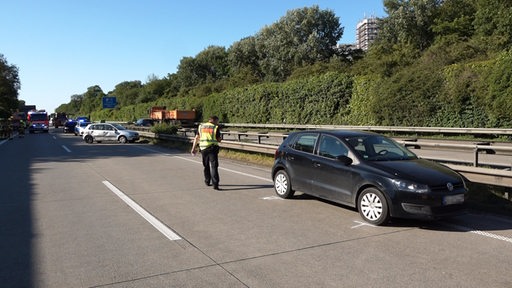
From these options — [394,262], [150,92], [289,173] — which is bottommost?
[394,262]

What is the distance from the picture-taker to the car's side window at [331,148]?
824 cm

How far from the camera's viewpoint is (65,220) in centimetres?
791

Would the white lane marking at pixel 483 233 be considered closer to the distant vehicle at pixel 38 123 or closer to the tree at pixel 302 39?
the distant vehicle at pixel 38 123

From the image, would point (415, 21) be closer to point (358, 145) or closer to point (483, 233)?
point (358, 145)

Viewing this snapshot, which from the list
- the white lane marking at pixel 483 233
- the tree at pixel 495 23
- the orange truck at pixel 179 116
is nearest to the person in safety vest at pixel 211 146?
the white lane marking at pixel 483 233

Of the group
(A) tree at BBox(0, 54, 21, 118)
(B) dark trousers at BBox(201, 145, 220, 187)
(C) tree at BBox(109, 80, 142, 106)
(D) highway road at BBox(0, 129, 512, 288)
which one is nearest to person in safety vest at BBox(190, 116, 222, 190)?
(B) dark trousers at BBox(201, 145, 220, 187)

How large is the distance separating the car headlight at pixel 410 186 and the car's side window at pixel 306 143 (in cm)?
227

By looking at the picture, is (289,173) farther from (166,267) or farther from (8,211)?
(8,211)

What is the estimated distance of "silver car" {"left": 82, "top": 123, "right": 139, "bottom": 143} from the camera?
3219 centimetres

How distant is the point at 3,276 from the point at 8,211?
13.1ft

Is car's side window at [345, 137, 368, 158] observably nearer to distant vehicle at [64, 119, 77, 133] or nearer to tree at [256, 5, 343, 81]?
distant vehicle at [64, 119, 77, 133]

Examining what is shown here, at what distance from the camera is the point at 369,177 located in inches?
291

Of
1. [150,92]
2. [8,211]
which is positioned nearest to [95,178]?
[8,211]

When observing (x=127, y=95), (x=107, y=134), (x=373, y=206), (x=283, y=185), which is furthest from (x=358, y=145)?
(x=127, y=95)
